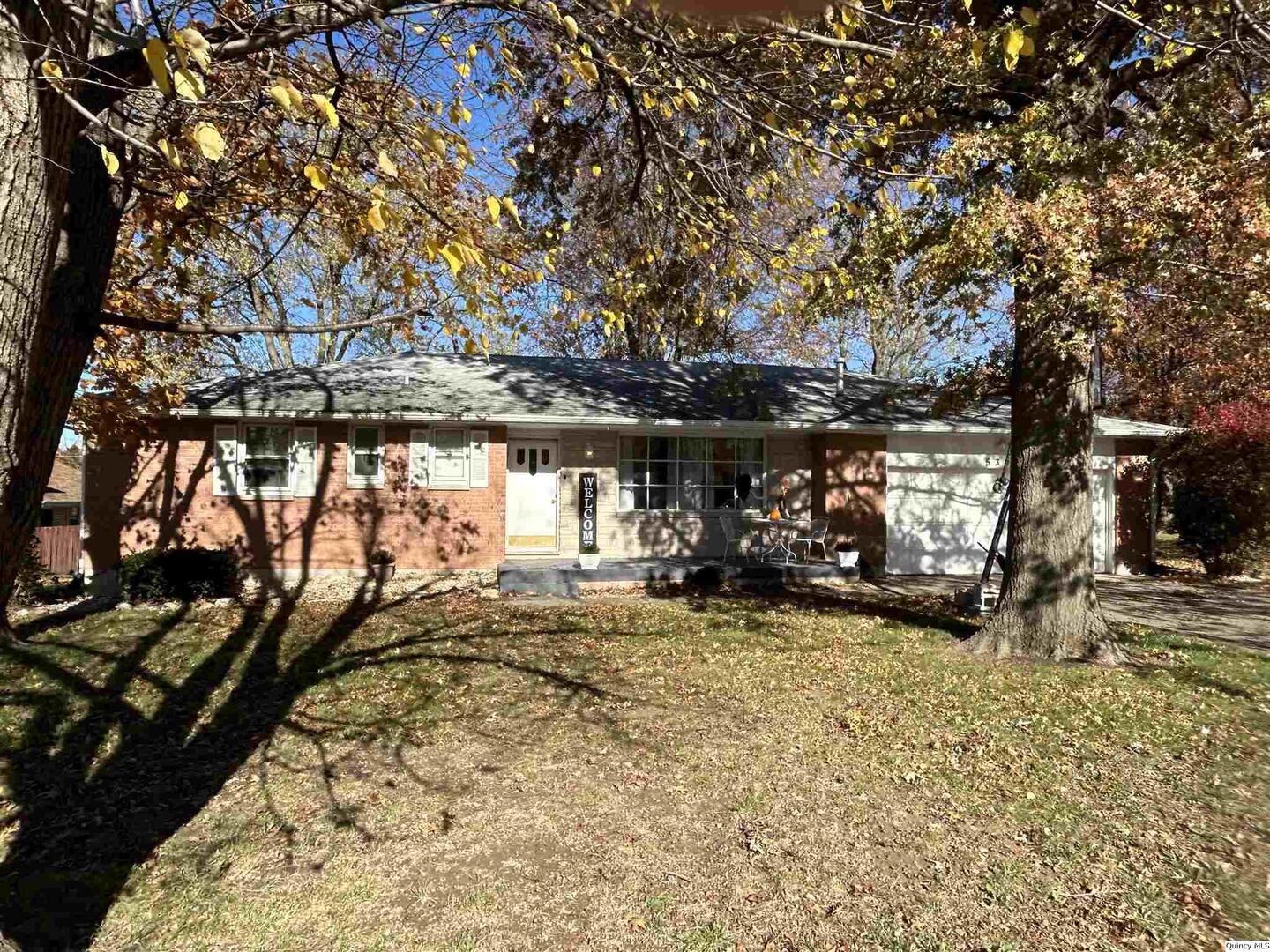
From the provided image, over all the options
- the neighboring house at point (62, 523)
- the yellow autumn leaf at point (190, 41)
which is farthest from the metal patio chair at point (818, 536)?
the yellow autumn leaf at point (190, 41)

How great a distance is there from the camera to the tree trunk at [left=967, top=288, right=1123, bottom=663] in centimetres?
796

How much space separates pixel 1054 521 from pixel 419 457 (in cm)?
1044

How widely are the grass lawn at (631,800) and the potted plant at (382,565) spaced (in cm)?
446

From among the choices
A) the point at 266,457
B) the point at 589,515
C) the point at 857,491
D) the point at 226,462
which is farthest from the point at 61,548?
the point at 857,491

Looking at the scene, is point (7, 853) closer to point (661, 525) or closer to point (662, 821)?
point (662, 821)

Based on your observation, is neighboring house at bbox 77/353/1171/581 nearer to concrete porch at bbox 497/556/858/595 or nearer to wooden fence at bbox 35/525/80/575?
concrete porch at bbox 497/556/858/595

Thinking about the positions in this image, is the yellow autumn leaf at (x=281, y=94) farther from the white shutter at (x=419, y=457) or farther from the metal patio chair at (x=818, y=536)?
the metal patio chair at (x=818, y=536)

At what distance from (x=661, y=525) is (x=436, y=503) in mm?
4551

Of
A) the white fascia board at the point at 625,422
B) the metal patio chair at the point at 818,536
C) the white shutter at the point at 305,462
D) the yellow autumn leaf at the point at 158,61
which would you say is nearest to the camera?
the yellow autumn leaf at the point at 158,61

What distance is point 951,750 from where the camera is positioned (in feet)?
18.1

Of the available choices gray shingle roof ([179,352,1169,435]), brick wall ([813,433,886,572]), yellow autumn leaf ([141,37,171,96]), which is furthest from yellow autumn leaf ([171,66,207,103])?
brick wall ([813,433,886,572])

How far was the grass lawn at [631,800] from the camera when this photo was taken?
353 centimetres

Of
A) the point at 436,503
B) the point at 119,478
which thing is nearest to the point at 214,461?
the point at 119,478

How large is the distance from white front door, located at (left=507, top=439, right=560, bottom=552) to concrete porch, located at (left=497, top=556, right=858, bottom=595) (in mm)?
389
